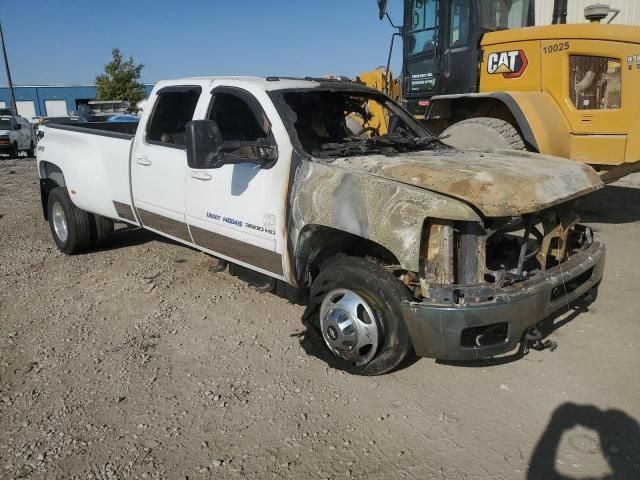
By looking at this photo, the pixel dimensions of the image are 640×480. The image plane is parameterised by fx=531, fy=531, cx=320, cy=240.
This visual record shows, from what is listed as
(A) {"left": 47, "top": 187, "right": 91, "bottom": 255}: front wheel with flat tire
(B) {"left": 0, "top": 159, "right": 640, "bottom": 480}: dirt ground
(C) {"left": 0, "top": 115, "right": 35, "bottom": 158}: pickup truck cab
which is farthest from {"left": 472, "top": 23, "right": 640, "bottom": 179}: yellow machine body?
(C) {"left": 0, "top": 115, "right": 35, "bottom": 158}: pickup truck cab

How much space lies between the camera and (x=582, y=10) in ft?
50.9

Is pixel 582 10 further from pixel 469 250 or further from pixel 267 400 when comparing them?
pixel 267 400

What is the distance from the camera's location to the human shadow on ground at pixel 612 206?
7.61m

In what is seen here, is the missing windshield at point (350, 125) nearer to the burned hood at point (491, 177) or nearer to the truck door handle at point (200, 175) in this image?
the burned hood at point (491, 177)

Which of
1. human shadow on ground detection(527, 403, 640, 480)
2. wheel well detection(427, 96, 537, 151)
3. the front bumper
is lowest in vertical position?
human shadow on ground detection(527, 403, 640, 480)

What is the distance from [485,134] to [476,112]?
0.69 meters

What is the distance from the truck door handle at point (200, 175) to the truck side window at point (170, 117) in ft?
2.25

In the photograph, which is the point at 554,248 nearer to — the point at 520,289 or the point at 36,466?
the point at 520,289

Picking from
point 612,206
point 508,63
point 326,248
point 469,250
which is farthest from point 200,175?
point 612,206

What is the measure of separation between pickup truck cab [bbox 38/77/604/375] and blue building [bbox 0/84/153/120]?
53.3m

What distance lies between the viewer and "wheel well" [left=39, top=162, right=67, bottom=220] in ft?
20.2

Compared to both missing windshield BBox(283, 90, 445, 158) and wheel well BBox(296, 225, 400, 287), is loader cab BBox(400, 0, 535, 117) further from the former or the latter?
wheel well BBox(296, 225, 400, 287)

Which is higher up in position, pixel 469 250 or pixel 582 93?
pixel 582 93

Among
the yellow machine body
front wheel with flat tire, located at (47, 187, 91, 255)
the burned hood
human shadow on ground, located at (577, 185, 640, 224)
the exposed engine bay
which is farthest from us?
human shadow on ground, located at (577, 185, 640, 224)
